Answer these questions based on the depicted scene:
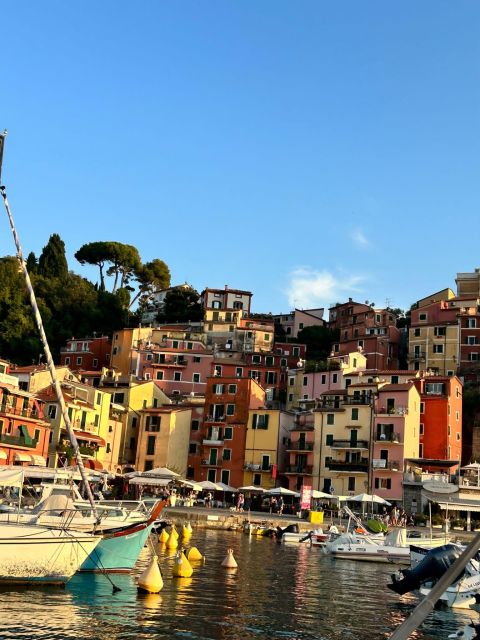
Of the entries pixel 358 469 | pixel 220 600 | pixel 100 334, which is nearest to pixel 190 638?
pixel 220 600

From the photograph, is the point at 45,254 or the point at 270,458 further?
the point at 45,254

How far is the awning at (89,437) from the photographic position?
219ft

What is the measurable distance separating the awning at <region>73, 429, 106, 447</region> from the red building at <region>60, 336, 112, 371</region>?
26481 mm

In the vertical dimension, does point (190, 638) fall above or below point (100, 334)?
below

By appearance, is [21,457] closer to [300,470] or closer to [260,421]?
[260,421]

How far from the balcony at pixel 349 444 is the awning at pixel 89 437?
2137 centimetres

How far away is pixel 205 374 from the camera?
3499 inches

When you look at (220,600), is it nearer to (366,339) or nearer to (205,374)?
(205,374)

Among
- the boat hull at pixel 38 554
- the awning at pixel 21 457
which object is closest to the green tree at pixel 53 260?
the awning at pixel 21 457

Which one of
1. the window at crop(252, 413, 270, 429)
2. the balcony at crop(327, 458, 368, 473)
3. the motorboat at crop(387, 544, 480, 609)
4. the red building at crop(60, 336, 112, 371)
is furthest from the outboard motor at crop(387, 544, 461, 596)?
the red building at crop(60, 336, 112, 371)

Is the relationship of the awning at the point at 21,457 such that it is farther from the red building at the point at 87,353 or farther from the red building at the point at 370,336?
the red building at the point at 370,336

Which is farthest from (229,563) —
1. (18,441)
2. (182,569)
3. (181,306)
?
(181,306)

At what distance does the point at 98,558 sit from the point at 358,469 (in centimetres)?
4413

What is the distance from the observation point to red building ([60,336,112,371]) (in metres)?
95.8
